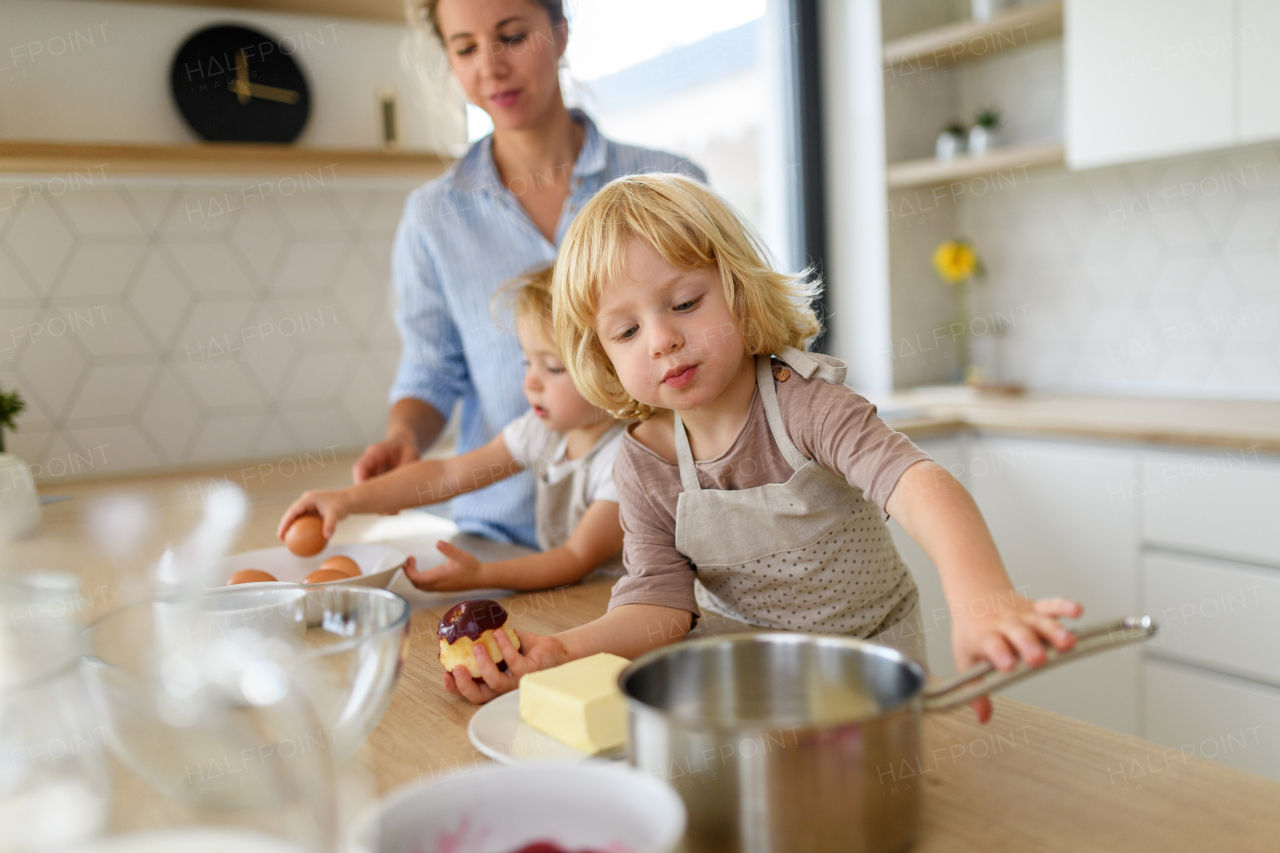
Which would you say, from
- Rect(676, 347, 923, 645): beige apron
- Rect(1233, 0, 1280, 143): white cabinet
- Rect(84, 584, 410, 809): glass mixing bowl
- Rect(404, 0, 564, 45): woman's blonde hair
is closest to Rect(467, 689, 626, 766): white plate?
Rect(84, 584, 410, 809): glass mixing bowl

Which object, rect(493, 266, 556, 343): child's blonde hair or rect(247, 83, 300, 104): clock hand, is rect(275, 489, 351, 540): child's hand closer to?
rect(493, 266, 556, 343): child's blonde hair

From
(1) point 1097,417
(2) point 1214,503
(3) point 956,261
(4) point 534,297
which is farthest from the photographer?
(3) point 956,261

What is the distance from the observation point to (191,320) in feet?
7.18

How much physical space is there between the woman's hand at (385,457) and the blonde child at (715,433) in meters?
0.45

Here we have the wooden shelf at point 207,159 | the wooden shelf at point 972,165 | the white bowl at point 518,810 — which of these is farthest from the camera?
the wooden shelf at point 972,165

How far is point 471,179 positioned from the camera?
1.51 metres

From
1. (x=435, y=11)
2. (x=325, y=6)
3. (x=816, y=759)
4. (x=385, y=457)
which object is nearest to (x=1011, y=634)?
(x=816, y=759)

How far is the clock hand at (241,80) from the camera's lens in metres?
2.10

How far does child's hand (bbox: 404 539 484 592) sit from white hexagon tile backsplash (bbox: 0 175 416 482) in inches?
54.3

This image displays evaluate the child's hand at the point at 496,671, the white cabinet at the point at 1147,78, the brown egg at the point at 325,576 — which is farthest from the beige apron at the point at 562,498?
the white cabinet at the point at 1147,78

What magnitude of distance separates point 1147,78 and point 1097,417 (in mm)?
758

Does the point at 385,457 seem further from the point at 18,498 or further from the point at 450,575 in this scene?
the point at 18,498

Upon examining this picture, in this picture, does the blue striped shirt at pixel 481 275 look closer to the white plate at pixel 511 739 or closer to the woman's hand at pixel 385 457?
the woman's hand at pixel 385 457

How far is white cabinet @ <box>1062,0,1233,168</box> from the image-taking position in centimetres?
204
